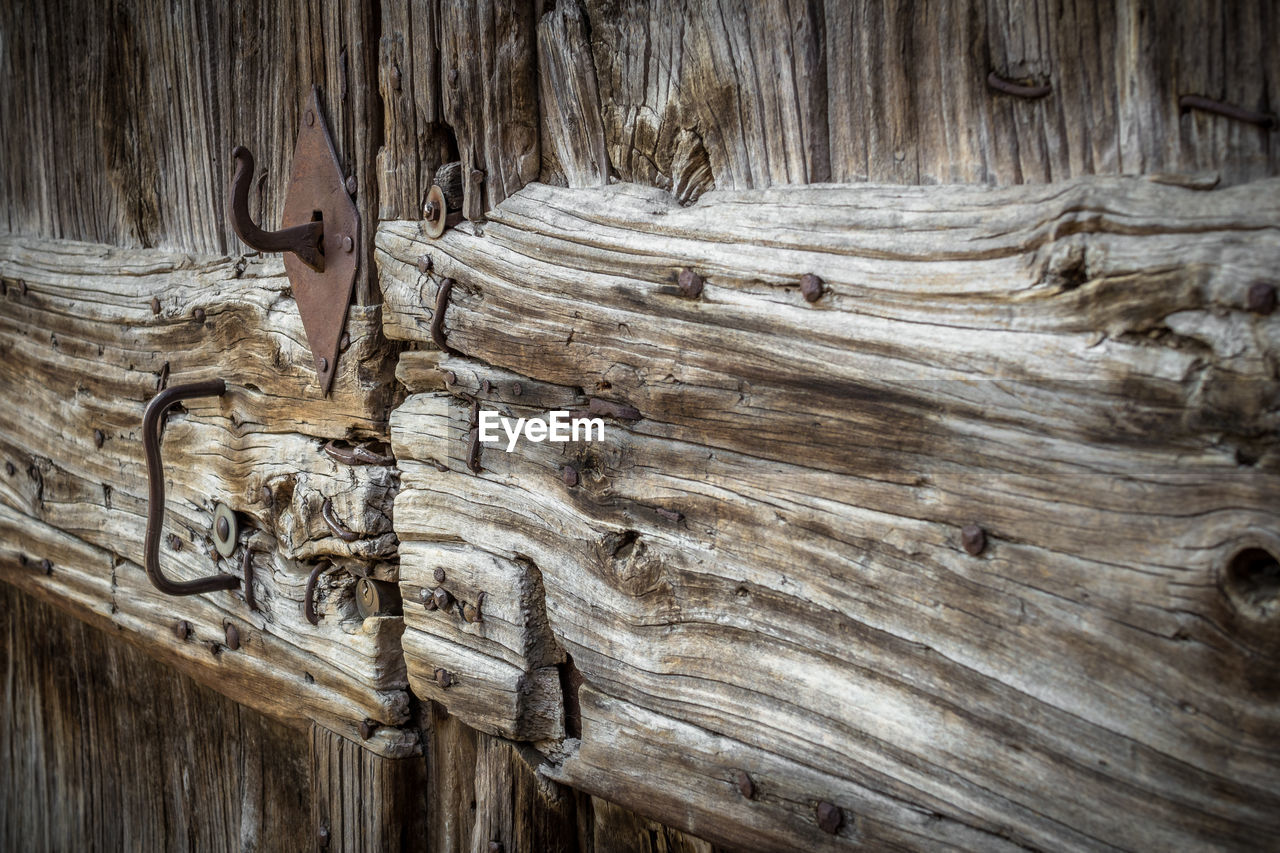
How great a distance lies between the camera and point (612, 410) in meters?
1.14

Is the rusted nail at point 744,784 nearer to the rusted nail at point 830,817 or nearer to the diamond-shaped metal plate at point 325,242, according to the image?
the rusted nail at point 830,817

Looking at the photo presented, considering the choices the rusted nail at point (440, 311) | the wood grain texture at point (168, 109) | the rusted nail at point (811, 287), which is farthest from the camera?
the wood grain texture at point (168, 109)

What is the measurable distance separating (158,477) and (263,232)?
0.54m

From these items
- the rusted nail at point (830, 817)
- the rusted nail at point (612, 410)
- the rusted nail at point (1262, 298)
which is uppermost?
the rusted nail at point (1262, 298)

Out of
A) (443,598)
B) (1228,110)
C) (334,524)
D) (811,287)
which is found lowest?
(443,598)

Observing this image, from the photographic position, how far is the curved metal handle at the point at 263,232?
4.49 feet

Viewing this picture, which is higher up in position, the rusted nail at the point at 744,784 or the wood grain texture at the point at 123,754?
the rusted nail at the point at 744,784

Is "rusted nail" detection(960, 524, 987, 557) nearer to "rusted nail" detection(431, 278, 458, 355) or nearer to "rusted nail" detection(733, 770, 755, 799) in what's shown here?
"rusted nail" detection(733, 770, 755, 799)

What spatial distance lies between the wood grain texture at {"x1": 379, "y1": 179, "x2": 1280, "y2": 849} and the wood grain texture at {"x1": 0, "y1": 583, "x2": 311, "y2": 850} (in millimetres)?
885

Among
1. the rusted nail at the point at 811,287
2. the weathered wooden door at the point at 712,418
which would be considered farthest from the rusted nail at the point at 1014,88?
the rusted nail at the point at 811,287

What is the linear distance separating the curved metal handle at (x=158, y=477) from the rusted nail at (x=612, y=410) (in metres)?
0.88

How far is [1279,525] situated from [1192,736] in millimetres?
191

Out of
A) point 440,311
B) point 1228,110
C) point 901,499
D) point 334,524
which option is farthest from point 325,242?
point 1228,110

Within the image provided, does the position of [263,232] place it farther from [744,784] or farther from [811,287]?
[744,784]
